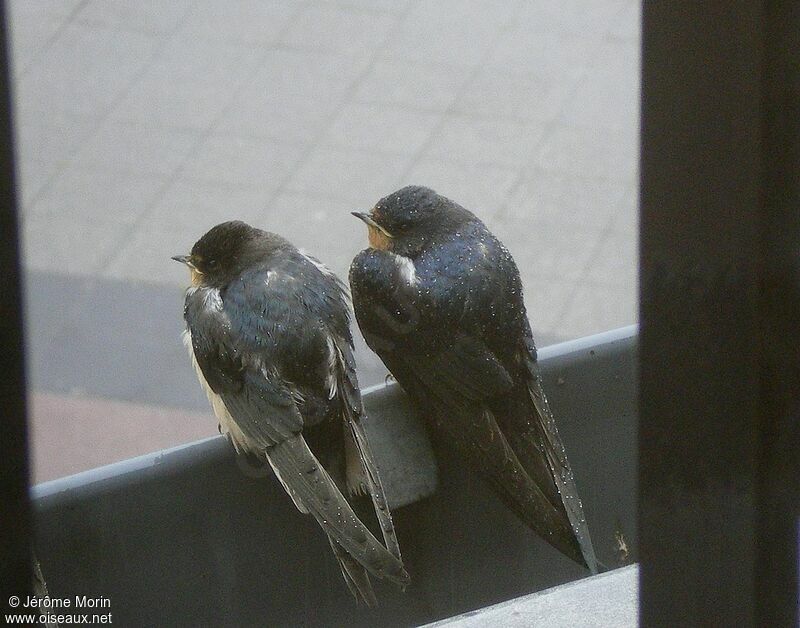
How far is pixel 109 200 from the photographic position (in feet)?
18.3

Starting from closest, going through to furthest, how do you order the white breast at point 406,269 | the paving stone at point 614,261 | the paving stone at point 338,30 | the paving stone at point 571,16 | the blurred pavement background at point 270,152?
the white breast at point 406,269 → the blurred pavement background at point 270,152 → the paving stone at point 614,261 → the paving stone at point 338,30 → the paving stone at point 571,16

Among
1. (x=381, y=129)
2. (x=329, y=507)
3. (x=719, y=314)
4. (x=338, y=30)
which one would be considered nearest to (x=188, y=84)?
(x=338, y=30)

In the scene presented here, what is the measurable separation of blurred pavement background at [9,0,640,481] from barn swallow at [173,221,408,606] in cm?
193

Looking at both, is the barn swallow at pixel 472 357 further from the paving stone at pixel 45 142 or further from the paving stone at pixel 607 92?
the paving stone at pixel 607 92

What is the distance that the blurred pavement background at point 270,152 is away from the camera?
4922 mm

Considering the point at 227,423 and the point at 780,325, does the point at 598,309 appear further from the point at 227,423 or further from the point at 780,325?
the point at 780,325

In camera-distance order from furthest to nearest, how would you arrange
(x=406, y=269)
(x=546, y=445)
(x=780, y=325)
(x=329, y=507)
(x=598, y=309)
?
(x=598, y=309)
(x=406, y=269)
(x=546, y=445)
(x=329, y=507)
(x=780, y=325)

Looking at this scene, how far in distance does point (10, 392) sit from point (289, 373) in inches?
74.0

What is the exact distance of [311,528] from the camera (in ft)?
8.05

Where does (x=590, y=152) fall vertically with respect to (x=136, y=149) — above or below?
below

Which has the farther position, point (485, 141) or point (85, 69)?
point (85, 69)

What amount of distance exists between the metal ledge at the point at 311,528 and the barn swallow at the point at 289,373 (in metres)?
0.09

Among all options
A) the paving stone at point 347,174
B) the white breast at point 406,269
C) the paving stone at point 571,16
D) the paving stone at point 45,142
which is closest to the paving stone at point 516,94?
the paving stone at point 571,16

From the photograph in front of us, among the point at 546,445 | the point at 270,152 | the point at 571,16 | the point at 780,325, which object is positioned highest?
the point at 780,325
